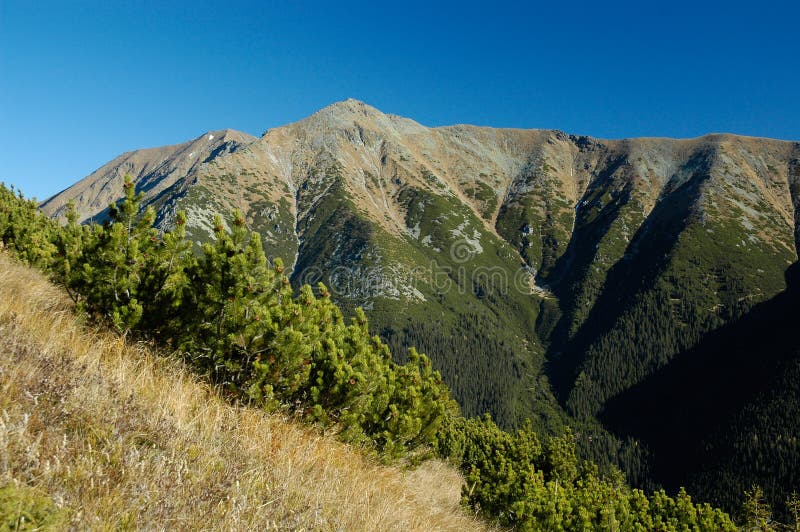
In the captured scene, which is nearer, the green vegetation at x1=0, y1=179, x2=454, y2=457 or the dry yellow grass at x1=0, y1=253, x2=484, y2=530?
the dry yellow grass at x1=0, y1=253, x2=484, y2=530

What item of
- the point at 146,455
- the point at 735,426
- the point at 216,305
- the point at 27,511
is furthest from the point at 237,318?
the point at 735,426

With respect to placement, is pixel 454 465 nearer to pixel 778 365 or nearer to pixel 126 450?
pixel 126 450

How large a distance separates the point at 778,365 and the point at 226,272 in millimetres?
229076

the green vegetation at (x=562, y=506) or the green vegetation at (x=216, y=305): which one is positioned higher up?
the green vegetation at (x=216, y=305)

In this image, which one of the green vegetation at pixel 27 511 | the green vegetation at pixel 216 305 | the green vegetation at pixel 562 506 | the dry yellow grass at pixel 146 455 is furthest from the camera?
the green vegetation at pixel 562 506

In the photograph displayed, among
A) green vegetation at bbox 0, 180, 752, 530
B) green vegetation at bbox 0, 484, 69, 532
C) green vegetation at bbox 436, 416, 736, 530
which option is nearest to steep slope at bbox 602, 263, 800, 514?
green vegetation at bbox 436, 416, 736, 530

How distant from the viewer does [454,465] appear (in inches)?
1045

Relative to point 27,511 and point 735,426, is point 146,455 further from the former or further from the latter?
point 735,426

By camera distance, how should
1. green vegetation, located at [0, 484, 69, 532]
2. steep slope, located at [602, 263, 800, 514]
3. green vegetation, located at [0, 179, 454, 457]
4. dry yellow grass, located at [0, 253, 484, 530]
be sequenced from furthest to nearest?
steep slope, located at [602, 263, 800, 514] < green vegetation, located at [0, 179, 454, 457] < dry yellow grass, located at [0, 253, 484, 530] < green vegetation, located at [0, 484, 69, 532]

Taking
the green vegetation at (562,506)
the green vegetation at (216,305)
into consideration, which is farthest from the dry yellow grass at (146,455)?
the green vegetation at (562,506)

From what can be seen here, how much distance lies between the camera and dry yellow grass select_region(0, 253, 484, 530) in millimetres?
2896

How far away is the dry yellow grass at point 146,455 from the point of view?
2.90m

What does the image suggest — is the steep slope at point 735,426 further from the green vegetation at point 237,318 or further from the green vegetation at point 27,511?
the green vegetation at point 27,511

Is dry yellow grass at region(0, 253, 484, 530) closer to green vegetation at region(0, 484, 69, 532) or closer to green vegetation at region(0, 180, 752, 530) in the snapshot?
green vegetation at region(0, 484, 69, 532)
